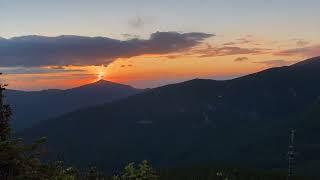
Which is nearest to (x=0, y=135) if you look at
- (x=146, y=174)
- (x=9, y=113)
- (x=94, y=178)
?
(x=9, y=113)

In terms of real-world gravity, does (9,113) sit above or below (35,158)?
above

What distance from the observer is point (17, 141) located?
1972cm

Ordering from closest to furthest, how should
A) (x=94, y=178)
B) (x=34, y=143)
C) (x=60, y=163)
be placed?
1. (x=34, y=143)
2. (x=60, y=163)
3. (x=94, y=178)

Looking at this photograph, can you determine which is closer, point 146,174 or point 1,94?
point 1,94

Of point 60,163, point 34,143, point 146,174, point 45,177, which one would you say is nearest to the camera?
point 34,143

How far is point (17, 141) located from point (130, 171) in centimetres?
1285

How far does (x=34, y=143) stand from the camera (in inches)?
760

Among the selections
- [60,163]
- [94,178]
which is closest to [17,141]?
[60,163]

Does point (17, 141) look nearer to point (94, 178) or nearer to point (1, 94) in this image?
point (1, 94)

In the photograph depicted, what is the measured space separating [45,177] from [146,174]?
36.1 ft

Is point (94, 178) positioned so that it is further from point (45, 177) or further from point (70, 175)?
point (45, 177)

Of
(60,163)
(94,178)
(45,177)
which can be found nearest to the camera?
(45,177)

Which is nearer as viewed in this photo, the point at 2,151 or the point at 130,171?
the point at 2,151

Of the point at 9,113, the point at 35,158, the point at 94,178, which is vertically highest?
the point at 9,113
